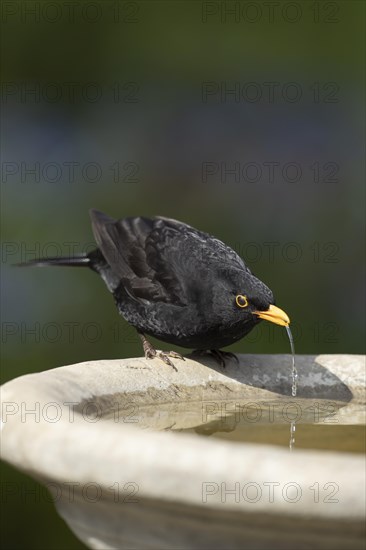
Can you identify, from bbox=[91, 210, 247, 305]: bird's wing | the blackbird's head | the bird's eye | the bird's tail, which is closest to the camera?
the blackbird's head

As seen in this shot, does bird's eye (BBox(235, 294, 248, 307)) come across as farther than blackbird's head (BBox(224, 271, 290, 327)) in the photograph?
Yes

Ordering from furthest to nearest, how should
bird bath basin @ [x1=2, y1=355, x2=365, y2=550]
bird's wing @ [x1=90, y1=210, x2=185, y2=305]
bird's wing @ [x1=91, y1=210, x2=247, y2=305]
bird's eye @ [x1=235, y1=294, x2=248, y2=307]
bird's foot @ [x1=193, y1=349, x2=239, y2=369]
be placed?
bird's wing @ [x1=90, y1=210, x2=185, y2=305] → bird's wing @ [x1=91, y1=210, x2=247, y2=305] → bird's eye @ [x1=235, y1=294, x2=248, y2=307] → bird's foot @ [x1=193, y1=349, x2=239, y2=369] → bird bath basin @ [x1=2, y1=355, x2=365, y2=550]

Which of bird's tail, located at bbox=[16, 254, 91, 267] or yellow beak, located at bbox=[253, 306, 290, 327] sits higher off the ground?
yellow beak, located at bbox=[253, 306, 290, 327]

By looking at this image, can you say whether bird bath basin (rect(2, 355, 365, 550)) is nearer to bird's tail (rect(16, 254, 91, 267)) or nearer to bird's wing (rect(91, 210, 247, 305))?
bird's wing (rect(91, 210, 247, 305))

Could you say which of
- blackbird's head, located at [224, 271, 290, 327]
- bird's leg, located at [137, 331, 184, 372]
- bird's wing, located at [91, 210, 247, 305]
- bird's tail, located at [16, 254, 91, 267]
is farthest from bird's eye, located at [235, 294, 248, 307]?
bird's tail, located at [16, 254, 91, 267]

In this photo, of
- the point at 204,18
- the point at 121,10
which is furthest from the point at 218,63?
the point at 121,10

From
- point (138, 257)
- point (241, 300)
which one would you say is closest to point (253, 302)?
point (241, 300)
